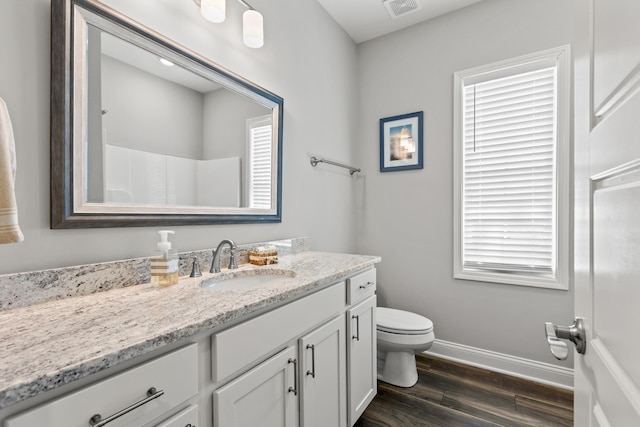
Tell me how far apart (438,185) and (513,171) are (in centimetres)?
50

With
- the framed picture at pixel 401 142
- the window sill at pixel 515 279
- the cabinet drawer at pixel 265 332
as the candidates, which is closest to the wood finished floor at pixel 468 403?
the window sill at pixel 515 279

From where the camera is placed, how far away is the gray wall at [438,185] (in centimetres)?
198

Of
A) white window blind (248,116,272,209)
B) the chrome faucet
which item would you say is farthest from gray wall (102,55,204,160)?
the chrome faucet

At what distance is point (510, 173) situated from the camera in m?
2.08

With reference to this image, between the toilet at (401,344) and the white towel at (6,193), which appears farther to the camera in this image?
the toilet at (401,344)

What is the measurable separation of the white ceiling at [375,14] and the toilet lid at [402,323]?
225 centimetres

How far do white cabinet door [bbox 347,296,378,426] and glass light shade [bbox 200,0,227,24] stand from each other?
4.88 feet

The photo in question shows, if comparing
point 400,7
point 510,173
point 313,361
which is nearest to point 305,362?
point 313,361

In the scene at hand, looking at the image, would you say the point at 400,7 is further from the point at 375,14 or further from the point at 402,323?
the point at 402,323

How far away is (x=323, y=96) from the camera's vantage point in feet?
7.31

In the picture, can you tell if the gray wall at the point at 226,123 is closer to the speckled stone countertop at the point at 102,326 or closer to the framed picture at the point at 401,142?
the speckled stone countertop at the point at 102,326

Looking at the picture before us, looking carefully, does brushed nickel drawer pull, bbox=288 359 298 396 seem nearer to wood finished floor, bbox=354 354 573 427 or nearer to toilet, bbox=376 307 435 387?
wood finished floor, bbox=354 354 573 427

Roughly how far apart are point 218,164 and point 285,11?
1.16 meters

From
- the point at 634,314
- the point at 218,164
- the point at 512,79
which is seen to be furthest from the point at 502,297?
the point at 218,164
